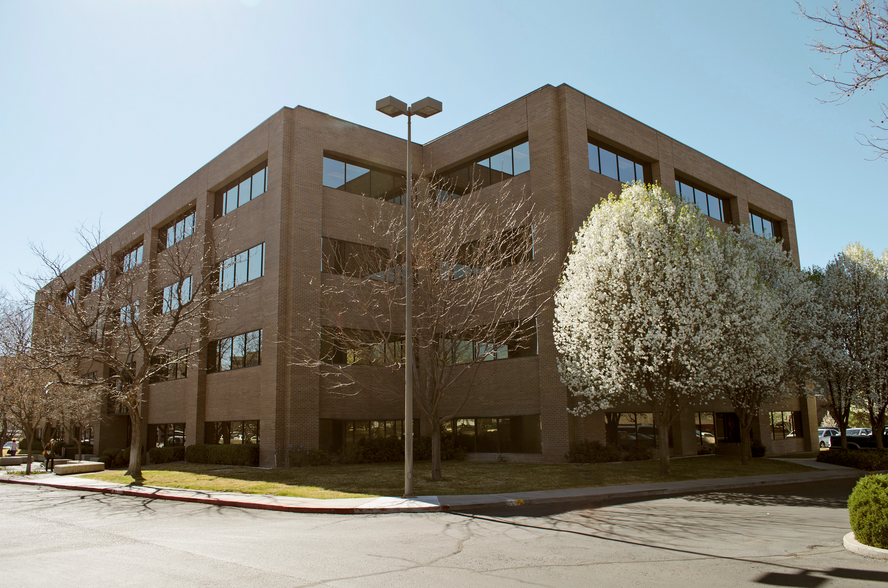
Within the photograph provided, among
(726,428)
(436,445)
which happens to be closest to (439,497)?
(436,445)

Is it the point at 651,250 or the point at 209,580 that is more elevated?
the point at 651,250

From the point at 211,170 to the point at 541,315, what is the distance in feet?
65.0

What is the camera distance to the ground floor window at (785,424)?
38219 mm

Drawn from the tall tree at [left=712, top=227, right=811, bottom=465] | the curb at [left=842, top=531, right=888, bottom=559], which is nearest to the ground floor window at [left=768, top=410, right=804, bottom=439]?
the tall tree at [left=712, top=227, right=811, bottom=465]

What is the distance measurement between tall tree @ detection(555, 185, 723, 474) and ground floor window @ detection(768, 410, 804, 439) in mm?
19093

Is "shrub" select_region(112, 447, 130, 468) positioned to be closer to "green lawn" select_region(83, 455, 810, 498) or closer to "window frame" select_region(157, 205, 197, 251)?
"green lawn" select_region(83, 455, 810, 498)

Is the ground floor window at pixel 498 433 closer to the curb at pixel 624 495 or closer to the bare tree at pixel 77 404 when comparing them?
the curb at pixel 624 495

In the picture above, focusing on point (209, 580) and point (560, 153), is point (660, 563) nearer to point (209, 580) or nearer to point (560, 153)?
point (209, 580)

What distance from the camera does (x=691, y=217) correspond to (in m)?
22.8

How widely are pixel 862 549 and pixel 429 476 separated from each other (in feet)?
45.5

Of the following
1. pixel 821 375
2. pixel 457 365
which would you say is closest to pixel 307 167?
pixel 457 365

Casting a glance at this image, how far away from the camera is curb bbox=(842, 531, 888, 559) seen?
28.2ft

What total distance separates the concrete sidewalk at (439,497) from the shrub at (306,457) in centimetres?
617

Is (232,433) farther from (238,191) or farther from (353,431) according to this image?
(238,191)
